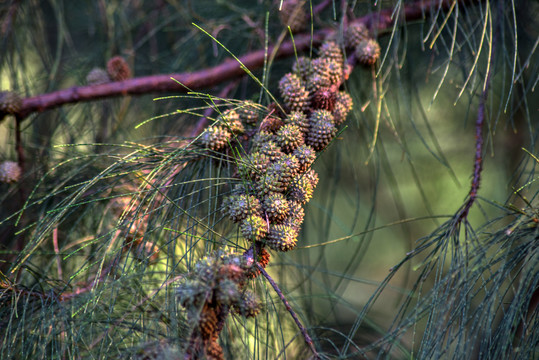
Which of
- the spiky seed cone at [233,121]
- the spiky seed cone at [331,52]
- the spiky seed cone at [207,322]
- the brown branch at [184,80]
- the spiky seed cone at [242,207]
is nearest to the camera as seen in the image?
the spiky seed cone at [207,322]

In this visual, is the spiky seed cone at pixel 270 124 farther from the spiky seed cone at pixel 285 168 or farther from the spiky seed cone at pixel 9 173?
the spiky seed cone at pixel 9 173

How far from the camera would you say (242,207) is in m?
0.64

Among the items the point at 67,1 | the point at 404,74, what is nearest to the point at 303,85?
the point at 404,74

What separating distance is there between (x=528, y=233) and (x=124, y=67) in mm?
841

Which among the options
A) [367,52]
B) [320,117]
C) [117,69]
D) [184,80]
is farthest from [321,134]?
[117,69]

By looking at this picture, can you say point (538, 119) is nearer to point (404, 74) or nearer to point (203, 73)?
point (404, 74)

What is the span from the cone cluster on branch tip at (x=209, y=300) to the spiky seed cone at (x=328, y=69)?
1.24 feet

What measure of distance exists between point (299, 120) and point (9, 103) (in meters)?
0.57

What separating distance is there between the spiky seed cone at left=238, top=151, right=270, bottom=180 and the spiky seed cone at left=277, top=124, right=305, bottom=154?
41 mm

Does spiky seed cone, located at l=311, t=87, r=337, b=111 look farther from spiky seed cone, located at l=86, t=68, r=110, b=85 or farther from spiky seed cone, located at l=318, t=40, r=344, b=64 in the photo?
spiky seed cone, located at l=86, t=68, r=110, b=85

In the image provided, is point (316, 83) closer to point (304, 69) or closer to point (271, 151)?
point (304, 69)

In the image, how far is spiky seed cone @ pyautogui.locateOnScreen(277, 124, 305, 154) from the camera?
706 millimetres

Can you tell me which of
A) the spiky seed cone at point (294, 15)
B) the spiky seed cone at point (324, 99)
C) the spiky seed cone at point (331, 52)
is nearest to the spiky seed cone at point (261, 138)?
the spiky seed cone at point (324, 99)

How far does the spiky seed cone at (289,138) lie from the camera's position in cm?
71
